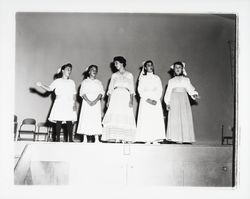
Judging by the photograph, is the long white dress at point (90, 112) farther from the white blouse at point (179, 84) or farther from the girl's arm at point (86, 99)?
the white blouse at point (179, 84)

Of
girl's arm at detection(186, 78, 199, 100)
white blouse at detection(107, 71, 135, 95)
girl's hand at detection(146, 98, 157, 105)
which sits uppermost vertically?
white blouse at detection(107, 71, 135, 95)

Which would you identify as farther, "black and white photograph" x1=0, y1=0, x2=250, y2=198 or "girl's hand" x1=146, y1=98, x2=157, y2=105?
"girl's hand" x1=146, y1=98, x2=157, y2=105

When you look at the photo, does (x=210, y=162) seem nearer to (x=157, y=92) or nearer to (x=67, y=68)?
(x=157, y=92)

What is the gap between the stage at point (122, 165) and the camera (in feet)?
9.32

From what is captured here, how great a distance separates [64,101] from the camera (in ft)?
13.9

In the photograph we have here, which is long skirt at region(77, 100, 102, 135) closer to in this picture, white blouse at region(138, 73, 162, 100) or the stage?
white blouse at region(138, 73, 162, 100)

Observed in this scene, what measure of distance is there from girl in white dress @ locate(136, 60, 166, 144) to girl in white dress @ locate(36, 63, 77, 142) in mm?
835

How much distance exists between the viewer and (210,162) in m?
3.04

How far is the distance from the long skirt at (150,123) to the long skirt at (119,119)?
13 centimetres

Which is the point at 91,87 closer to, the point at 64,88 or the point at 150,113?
the point at 64,88

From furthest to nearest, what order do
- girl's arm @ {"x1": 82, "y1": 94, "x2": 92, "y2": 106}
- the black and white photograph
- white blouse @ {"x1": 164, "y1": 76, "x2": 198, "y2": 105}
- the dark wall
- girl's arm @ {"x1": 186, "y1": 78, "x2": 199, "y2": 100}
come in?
1. girl's arm @ {"x1": 82, "y1": 94, "x2": 92, "y2": 106}
2. white blouse @ {"x1": 164, "y1": 76, "x2": 198, "y2": 105}
3. girl's arm @ {"x1": 186, "y1": 78, "x2": 199, "y2": 100}
4. the dark wall
5. the black and white photograph

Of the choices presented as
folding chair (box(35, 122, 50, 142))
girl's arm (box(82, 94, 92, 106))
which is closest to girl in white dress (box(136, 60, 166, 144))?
girl's arm (box(82, 94, 92, 106))

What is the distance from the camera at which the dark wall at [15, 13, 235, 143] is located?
3.02 metres
